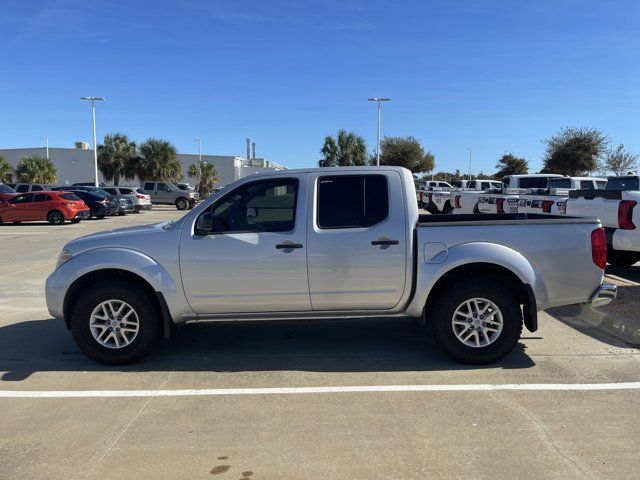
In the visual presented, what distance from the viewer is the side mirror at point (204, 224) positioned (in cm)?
491

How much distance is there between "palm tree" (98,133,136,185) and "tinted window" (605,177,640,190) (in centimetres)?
5278

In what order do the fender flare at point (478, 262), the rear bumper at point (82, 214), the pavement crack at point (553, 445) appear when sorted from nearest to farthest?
the pavement crack at point (553, 445) < the fender flare at point (478, 262) < the rear bumper at point (82, 214)

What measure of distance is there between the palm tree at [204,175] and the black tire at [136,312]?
47.8 meters

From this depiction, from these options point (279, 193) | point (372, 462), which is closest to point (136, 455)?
point (372, 462)

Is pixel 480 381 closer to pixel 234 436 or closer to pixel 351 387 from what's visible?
pixel 351 387

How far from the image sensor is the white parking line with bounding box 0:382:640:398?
449 cm

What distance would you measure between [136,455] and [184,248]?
200cm

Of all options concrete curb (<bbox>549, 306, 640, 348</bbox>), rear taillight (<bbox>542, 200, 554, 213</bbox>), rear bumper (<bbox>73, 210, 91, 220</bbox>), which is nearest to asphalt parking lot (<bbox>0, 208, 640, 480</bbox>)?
concrete curb (<bbox>549, 306, 640, 348</bbox>)

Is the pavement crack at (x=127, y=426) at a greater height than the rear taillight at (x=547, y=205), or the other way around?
the rear taillight at (x=547, y=205)

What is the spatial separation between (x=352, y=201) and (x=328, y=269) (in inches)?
28.1

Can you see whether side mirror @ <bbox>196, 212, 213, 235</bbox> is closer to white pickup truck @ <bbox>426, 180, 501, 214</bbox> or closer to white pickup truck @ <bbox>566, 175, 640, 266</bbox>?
white pickup truck @ <bbox>566, 175, 640, 266</bbox>

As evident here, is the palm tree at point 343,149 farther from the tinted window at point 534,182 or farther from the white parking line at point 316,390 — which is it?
the white parking line at point 316,390

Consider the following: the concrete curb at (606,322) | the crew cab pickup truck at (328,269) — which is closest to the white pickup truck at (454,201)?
the concrete curb at (606,322)

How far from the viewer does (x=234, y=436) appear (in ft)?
12.2
